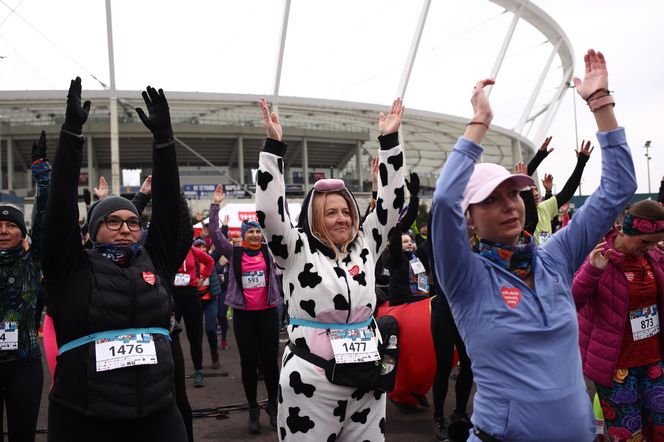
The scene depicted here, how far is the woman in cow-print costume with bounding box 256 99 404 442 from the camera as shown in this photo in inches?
110

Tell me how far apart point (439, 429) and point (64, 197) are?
3755 millimetres

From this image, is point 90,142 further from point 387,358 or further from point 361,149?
point 387,358

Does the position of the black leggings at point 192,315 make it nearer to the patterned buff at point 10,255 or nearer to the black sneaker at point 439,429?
the patterned buff at point 10,255

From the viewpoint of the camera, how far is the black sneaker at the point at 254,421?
5122 millimetres

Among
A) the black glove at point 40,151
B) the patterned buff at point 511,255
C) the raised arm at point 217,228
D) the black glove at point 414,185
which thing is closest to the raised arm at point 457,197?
the patterned buff at point 511,255

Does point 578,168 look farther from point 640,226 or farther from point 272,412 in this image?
point 272,412

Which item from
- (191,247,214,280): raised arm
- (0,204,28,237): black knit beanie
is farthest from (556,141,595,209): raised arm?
(191,247,214,280): raised arm

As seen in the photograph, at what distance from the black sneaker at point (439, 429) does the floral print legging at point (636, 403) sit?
5.12ft

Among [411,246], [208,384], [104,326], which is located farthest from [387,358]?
[208,384]

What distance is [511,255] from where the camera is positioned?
2.00 meters

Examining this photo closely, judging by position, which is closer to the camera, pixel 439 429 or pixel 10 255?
pixel 10 255

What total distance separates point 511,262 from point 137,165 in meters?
51.7

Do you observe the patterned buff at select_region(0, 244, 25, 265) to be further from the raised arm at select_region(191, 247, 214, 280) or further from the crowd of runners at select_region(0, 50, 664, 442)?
the raised arm at select_region(191, 247, 214, 280)

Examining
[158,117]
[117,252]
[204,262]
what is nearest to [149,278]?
[117,252]
